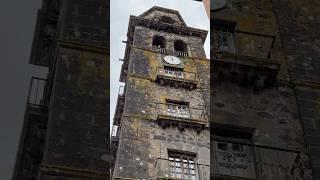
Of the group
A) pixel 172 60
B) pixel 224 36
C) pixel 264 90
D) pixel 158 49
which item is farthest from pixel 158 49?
pixel 264 90

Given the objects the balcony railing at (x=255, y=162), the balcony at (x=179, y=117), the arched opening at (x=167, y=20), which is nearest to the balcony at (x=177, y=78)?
the balcony at (x=179, y=117)

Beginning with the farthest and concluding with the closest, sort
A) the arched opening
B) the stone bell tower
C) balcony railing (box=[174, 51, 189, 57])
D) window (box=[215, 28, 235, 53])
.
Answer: balcony railing (box=[174, 51, 189, 57])
the arched opening
the stone bell tower
window (box=[215, 28, 235, 53])

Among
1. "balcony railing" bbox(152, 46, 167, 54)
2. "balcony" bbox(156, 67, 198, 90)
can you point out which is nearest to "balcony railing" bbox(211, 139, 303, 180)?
"balcony" bbox(156, 67, 198, 90)

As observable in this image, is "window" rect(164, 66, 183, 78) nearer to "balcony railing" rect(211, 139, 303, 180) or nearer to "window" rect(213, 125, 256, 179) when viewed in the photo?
"window" rect(213, 125, 256, 179)

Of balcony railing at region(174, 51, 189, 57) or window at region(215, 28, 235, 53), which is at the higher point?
balcony railing at region(174, 51, 189, 57)

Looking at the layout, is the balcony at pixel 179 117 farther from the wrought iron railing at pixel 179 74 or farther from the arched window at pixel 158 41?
the arched window at pixel 158 41

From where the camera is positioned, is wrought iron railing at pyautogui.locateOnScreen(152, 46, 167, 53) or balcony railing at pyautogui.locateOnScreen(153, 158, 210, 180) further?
wrought iron railing at pyautogui.locateOnScreen(152, 46, 167, 53)

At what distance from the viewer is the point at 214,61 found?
565 inches

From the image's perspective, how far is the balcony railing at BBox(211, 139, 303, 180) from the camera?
41.4 feet

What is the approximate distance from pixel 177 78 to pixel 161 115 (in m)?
2.83

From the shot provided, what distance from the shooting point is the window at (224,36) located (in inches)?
594

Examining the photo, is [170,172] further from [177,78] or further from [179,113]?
[177,78]

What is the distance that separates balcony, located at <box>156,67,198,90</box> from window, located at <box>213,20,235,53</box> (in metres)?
5.92

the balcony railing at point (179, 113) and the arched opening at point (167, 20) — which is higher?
the arched opening at point (167, 20)
